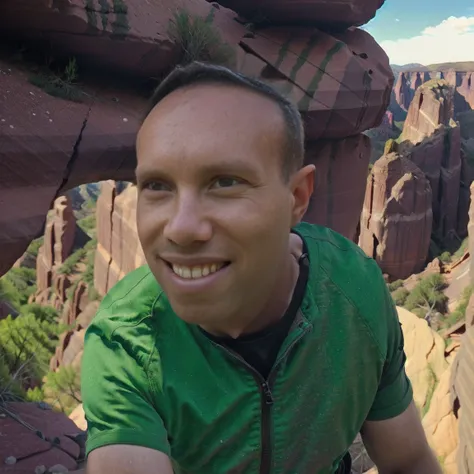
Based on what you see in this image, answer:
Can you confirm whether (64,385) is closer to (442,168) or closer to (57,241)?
(57,241)

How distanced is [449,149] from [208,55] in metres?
20.9

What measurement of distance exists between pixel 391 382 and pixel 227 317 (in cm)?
50

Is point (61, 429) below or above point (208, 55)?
below

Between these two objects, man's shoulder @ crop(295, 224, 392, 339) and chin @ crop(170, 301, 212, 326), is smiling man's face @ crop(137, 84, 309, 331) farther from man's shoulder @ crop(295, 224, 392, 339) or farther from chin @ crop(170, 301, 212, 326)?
man's shoulder @ crop(295, 224, 392, 339)

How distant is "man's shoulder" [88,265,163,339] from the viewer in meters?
0.88

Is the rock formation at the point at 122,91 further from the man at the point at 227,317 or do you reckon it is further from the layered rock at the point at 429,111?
the layered rock at the point at 429,111

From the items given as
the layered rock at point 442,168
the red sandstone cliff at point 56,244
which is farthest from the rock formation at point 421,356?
the layered rock at point 442,168

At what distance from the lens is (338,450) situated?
3.38 ft

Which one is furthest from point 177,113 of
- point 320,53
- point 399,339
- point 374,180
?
point 374,180

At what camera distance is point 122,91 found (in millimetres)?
6340

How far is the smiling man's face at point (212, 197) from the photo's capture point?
0.77m

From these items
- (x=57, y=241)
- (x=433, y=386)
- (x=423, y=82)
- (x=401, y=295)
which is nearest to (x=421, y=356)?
(x=433, y=386)

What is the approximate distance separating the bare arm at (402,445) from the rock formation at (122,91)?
4364mm

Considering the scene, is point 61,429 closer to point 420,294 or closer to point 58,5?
point 58,5
